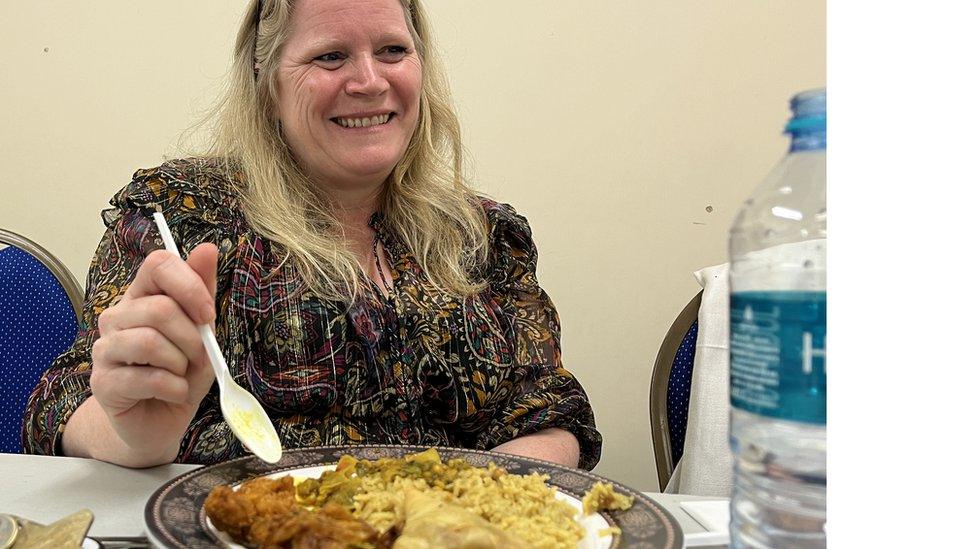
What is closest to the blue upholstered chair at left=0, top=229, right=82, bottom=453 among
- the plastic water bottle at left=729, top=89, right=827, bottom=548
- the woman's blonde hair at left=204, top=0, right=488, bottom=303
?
the woman's blonde hair at left=204, top=0, right=488, bottom=303

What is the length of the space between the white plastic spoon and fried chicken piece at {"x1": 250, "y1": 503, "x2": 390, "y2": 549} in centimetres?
19

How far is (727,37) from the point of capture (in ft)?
7.43

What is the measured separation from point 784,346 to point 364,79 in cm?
113

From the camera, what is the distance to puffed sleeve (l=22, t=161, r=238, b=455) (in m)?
1.09

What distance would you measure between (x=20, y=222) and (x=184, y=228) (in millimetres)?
1323

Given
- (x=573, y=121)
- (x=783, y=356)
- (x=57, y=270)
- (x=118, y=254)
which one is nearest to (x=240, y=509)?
(x=783, y=356)

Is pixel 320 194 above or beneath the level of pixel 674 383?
above

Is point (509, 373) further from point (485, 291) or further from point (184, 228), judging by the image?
point (184, 228)

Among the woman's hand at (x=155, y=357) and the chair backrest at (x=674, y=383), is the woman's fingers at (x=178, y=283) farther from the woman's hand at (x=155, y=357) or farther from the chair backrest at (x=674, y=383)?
the chair backrest at (x=674, y=383)

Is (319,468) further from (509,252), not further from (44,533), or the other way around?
(509,252)

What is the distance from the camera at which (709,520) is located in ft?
2.70

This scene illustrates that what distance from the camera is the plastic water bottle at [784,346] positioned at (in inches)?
14.8

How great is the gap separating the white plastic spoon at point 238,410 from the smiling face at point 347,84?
24.5 inches
